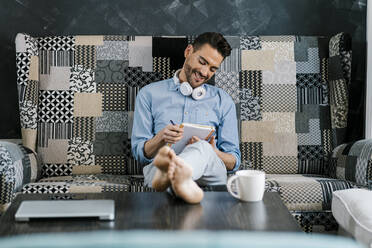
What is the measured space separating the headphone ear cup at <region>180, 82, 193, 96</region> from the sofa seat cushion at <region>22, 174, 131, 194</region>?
1.66 ft

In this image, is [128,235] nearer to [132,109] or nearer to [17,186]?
[17,186]

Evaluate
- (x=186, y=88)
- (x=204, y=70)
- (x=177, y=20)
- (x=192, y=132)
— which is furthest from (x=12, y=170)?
(x=177, y=20)

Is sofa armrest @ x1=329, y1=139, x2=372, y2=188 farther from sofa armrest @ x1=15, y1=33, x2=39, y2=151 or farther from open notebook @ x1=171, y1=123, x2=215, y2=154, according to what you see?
sofa armrest @ x1=15, y1=33, x2=39, y2=151

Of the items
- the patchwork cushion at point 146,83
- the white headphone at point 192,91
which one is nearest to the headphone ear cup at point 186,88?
the white headphone at point 192,91

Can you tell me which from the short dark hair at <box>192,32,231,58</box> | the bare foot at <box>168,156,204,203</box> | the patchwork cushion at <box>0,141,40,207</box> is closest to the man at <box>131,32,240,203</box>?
the short dark hair at <box>192,32,231,58</box>

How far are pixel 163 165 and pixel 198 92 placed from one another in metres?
1.03

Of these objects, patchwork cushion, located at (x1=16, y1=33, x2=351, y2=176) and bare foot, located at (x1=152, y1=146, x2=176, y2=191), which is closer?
bare foot, located at (x1=152, y1=146, x2=176, y2=191)

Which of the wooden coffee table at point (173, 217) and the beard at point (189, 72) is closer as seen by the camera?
the wooden coffee table at point (173, 217)

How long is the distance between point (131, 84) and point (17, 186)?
2.81 ft

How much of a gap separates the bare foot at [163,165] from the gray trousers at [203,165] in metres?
0.22

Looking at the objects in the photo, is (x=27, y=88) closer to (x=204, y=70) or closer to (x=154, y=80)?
(x=154, y=80)

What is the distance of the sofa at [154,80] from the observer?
236cm

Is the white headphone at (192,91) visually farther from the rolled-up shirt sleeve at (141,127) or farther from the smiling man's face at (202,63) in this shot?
the rolled-up shirt sleeve at (141,127)

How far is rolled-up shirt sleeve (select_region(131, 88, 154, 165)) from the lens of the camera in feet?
6.64
